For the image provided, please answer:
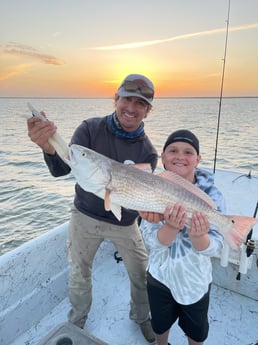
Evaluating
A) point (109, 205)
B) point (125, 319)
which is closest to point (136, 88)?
point (109, 205)

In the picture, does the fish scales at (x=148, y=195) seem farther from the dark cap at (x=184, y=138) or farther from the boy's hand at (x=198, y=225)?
the dark cap at (x=184, y=138)

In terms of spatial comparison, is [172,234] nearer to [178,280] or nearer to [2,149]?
[178,280]

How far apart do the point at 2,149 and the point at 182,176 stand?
1843cm

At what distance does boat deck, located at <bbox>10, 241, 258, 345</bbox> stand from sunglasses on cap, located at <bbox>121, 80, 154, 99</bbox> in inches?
108

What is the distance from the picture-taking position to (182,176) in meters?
2.38

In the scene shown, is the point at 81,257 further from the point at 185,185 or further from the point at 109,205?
the point at 185,185

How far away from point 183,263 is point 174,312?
0.58m

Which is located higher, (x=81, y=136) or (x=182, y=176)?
(x=81, y=136)

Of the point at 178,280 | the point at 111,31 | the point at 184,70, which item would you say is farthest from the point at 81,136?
the point at 184,70

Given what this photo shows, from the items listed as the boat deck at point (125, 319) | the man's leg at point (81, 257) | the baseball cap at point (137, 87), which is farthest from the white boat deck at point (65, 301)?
the baseball cap at point (137, 87)

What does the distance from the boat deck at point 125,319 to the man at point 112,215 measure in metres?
0.27

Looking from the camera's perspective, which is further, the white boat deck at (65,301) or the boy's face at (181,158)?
the white boat deck at (65,301)

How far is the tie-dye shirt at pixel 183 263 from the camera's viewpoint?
2232 mm

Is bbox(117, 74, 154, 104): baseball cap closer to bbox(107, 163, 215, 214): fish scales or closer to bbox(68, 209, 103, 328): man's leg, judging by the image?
bbox(107, 163, 215, 214): fish scales
